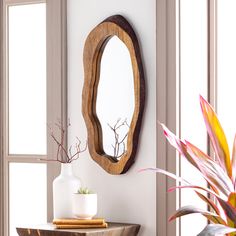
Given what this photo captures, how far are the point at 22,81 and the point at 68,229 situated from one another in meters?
1.13

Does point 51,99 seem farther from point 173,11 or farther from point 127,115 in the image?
point 173,11

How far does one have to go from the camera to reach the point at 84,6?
3.99 meters

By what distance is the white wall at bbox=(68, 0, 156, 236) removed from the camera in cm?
374

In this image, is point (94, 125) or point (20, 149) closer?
point (94, 125)

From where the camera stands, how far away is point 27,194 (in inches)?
168

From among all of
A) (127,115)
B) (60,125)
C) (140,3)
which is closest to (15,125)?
(60,125)

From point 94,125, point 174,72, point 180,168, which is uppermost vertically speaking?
point 174,72

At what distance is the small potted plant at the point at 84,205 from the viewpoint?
365cm

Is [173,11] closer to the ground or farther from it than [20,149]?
farther from it

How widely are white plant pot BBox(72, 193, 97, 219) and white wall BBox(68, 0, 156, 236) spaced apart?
21cm

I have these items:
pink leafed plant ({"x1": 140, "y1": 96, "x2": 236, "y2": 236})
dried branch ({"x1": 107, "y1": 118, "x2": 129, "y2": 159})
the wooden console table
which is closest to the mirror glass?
dried branch ({"x1": 107, "y1": 118, "x2": 129, "y2": 159})

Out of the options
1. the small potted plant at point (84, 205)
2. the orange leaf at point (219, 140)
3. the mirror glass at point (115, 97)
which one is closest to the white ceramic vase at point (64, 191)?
the small potted plant at point (84, 205)

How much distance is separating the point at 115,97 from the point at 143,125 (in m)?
0.24

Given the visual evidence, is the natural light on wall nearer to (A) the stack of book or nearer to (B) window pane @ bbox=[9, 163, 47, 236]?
(B) window pane @ bbox=[9, 163, 47, 236]
